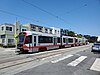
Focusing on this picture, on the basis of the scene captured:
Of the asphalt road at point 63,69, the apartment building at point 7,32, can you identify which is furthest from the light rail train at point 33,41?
the apartment building at point 7,32

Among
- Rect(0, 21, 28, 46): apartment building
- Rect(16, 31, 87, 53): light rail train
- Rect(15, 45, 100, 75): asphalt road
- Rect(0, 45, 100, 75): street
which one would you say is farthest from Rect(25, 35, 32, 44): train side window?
Rect(0, 21, 28, 46): apartment building

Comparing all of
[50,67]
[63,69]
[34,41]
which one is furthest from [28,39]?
[63,69]

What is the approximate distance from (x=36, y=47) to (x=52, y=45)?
20.1ft

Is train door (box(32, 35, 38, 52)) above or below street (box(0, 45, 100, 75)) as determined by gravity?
above

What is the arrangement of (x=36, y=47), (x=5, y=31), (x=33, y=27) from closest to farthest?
1. (x=36, y=47)
2. (x=5, y=31)
3. (x=33, y=27)

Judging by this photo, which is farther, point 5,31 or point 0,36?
point 0,36

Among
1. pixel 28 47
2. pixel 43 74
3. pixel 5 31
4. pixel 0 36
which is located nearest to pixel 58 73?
pixel 43 74

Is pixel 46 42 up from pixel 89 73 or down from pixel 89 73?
up

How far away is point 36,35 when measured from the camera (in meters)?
19.3

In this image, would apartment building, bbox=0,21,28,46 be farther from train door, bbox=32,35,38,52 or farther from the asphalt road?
the asphalt road

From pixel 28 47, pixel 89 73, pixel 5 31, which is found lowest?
pixel 89 73

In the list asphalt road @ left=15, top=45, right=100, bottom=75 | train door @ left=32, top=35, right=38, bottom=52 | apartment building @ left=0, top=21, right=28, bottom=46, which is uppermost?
apartment building @ left=0, top=21, right=28, bottom=46

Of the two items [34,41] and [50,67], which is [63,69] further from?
[34,41]

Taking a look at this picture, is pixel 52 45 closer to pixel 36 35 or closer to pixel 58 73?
pixel 36 35
